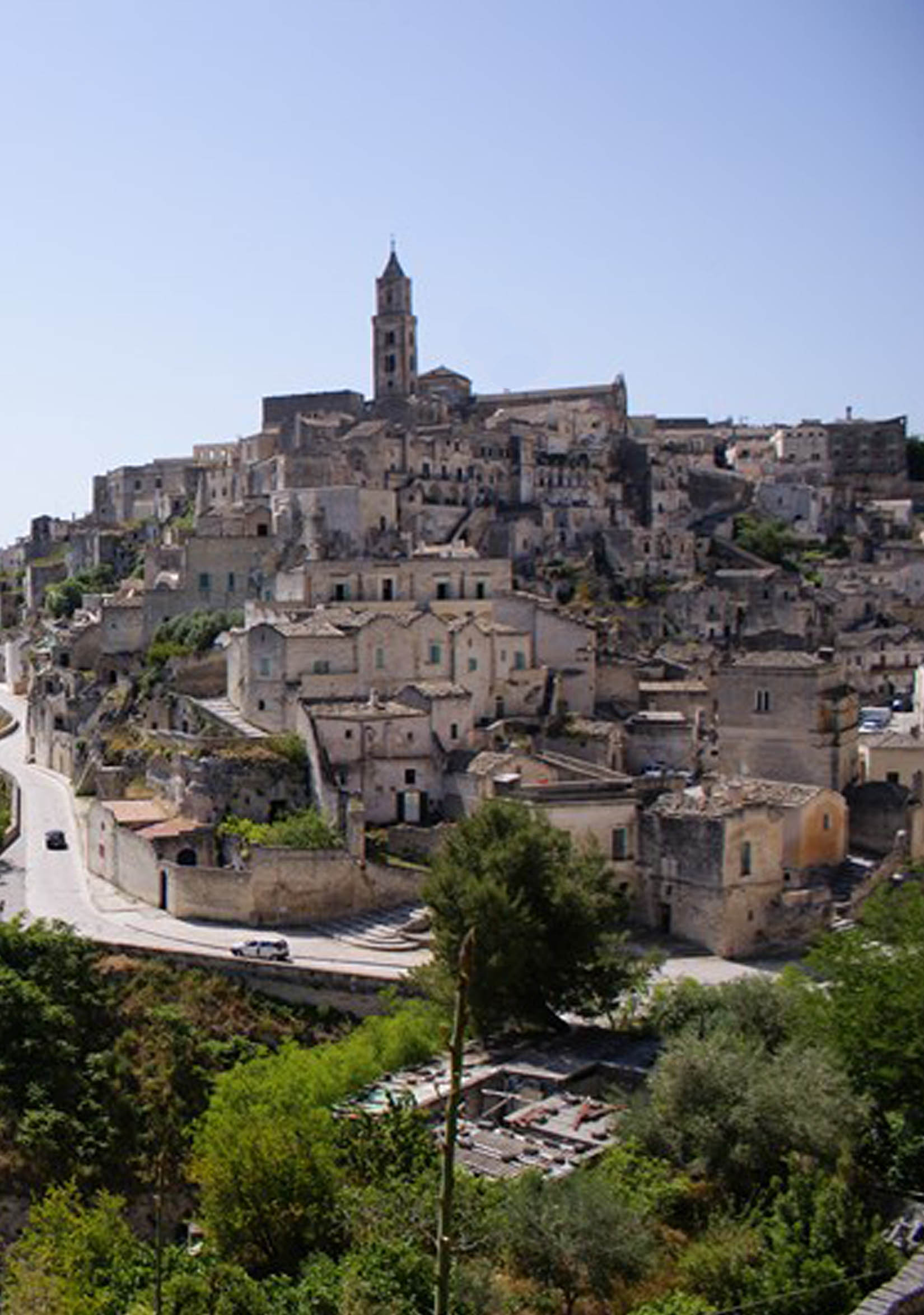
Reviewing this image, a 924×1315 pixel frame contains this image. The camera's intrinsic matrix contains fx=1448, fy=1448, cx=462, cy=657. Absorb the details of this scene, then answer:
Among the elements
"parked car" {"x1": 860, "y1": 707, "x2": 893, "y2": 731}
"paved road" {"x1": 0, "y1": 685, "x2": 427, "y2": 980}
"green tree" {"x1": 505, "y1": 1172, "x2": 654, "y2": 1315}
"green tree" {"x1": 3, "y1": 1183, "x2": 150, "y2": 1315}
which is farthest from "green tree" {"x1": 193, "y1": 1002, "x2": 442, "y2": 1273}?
"parked car" {"x1": 860, "y1": 707, "x2": 893, "y2": 731}

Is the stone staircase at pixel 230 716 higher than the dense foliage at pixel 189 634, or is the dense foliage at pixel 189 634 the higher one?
the dense foliage at pixel 189 634

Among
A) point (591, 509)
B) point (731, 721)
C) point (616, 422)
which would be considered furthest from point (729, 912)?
point (616, 422)

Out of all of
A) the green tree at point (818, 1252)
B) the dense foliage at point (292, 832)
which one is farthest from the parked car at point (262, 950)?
the green tree at point (818, 1252)

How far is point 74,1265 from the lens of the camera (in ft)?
69.9

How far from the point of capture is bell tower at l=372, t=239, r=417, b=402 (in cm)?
9506

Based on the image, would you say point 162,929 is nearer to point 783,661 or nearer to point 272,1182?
point 272,1182

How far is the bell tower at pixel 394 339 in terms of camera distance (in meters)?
95.1

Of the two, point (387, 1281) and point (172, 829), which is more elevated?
point (172, 829)

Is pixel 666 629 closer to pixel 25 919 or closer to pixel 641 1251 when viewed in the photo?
pixel 25 919

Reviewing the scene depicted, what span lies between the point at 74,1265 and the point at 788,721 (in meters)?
26.1

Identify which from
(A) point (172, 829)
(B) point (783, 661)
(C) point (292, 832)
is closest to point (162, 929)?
(A) point (172, 829)

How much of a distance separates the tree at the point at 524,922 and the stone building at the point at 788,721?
11739mm

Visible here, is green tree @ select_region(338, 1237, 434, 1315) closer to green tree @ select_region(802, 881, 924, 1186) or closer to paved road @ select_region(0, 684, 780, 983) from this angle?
green tree @ select_region(802, 881, 924, 1186)

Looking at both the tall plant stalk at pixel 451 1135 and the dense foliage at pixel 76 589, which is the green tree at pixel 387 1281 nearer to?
the tall plant stalk at pixel 451 1135
